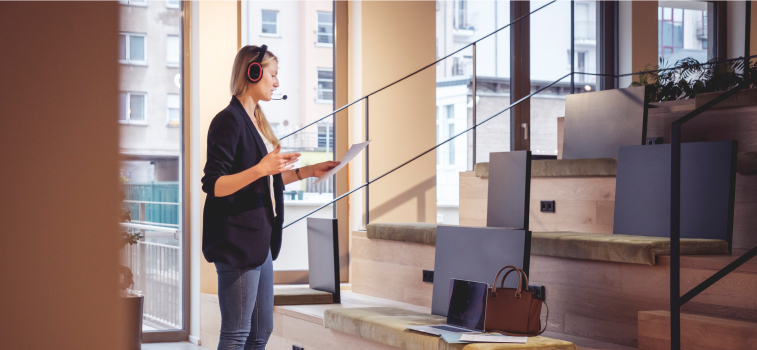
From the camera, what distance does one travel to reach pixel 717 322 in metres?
2.07

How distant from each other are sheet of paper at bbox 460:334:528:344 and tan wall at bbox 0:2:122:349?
1.76 m

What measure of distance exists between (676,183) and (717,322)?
443 mm

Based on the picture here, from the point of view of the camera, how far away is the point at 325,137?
15.5ft

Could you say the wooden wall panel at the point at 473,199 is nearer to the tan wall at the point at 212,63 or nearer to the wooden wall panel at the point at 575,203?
the wooden wall panel at the point at 575,203

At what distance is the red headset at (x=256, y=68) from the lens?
2.08 metres

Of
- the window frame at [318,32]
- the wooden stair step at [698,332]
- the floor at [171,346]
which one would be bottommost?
the floor at [171,346]

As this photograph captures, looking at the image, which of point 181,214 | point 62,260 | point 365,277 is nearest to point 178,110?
point 181,214

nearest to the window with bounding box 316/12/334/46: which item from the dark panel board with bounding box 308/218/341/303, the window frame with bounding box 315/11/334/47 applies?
the window frame with bounding box 315/11/334/47

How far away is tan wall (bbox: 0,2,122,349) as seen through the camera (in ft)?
1.61

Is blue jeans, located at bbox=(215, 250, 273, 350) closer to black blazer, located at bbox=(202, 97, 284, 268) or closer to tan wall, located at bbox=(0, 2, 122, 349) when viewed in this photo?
black blazer, located at bbox=(202, 97, 284, 268)

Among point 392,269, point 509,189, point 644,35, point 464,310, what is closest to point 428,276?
point 392,269

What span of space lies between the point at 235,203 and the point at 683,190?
1.78 metres

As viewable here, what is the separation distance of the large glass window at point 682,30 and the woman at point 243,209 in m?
4.59

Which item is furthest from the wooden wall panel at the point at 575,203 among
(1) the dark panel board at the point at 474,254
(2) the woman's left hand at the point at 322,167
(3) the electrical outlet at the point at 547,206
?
(2) the woman's left hand at the point at 322,167
